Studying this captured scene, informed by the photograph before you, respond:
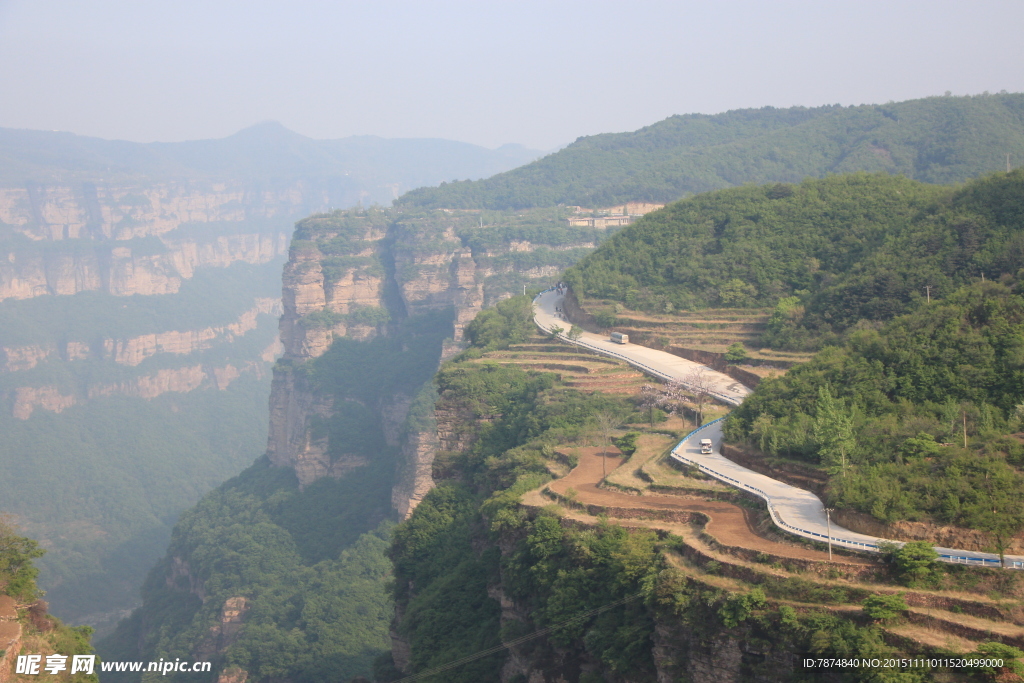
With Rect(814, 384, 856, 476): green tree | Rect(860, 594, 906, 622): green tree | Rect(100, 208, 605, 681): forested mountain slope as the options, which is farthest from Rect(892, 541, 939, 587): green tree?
Rect(100, 208, 605, 681): forested mountain slope

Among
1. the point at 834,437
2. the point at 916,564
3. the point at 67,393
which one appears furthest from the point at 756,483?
the point at 67,393

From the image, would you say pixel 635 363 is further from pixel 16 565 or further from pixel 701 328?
pixel 16 565

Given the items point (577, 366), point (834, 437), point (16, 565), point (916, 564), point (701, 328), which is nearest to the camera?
point (916, 564)

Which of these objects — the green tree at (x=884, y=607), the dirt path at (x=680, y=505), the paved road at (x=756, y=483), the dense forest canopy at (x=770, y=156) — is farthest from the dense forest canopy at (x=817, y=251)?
the dense forest canopy at (x=770, y=156)

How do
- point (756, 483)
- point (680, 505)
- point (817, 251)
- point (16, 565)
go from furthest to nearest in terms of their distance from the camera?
point (817, 251) → point (16, 565) → point (756, 483) → point (680, 505)

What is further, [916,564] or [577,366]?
[577,366]

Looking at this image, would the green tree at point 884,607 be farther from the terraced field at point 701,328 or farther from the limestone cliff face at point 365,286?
the limestone cliff face at point 365,286

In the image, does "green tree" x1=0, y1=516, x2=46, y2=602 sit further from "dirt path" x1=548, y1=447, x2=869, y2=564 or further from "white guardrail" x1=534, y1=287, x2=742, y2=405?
"white guardrail" x1=534, y1=287, x2=742, y2=405
